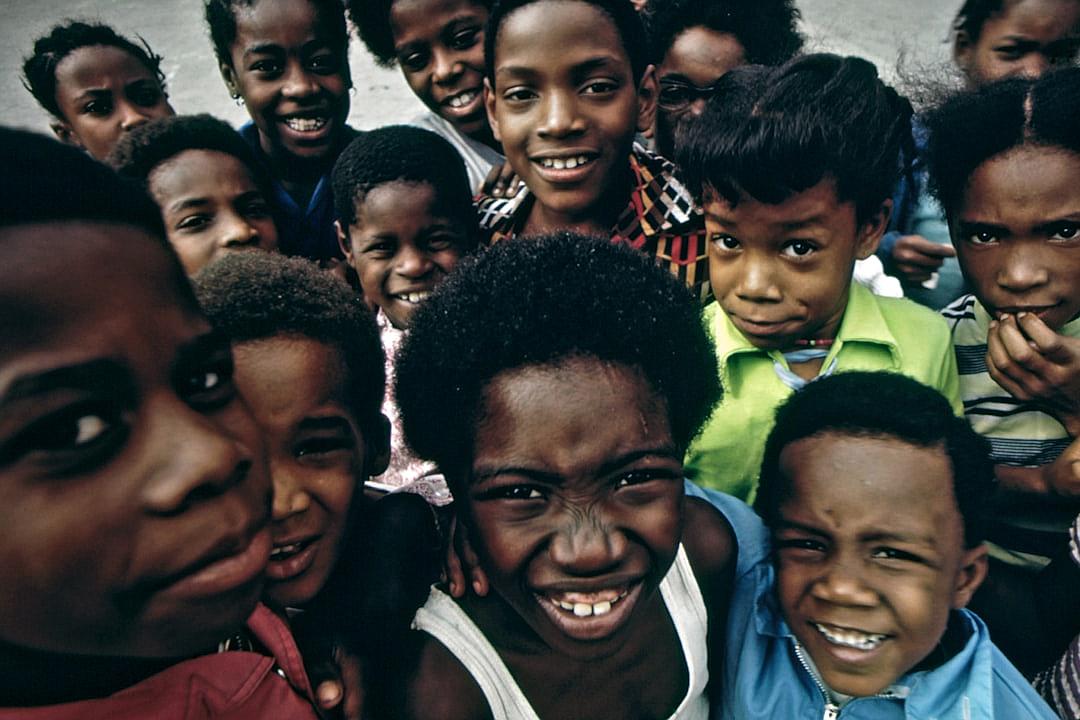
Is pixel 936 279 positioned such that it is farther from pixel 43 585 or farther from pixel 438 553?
pixel 43 585

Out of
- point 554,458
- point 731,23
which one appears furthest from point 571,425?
point 731,23

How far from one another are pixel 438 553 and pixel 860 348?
1056 mm

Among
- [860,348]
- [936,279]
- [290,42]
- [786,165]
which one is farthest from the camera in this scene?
[290,42]

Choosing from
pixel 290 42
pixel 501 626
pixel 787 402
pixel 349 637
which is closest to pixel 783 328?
pixel 787 402

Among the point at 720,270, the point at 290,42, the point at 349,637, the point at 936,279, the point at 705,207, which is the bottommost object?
the point at 349,637

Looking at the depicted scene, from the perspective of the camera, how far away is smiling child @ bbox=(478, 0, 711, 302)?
1889mm

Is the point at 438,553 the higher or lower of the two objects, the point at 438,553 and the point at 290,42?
the lower

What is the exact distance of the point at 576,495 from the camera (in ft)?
3.66

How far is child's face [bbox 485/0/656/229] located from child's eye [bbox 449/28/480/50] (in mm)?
507

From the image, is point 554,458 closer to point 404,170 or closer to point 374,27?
point 404,170

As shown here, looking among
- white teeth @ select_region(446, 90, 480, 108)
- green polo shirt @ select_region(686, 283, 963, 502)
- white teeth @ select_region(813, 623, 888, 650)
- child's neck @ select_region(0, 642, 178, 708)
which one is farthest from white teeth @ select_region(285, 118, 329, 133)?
white teeth @ select_region(813, 623, 888, 650)

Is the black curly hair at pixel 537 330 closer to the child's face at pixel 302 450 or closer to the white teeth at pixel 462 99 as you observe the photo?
the child's face at pixel 302 450

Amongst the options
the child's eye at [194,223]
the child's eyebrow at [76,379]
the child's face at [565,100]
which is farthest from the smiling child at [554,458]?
the child's eye at [194,223]

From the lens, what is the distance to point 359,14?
2990 mm
